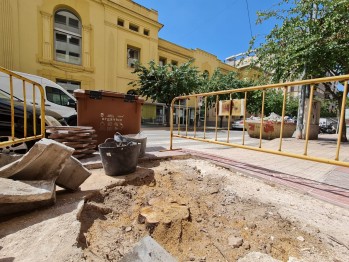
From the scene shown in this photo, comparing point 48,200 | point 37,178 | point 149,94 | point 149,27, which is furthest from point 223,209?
point 149,27

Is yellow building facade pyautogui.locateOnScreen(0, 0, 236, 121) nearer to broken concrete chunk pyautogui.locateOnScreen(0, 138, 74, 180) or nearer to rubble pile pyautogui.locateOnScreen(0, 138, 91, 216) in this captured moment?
rubble pile pyautogui.locateOnScreen(0, 138, 91, 216)

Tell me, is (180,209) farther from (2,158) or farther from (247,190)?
(2,158)

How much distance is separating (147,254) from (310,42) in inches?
358

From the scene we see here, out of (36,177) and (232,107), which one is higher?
(232,107)

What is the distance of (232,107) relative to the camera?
4062 millimetres

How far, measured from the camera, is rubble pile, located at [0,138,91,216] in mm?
1688

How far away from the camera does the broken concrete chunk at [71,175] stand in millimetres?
2291

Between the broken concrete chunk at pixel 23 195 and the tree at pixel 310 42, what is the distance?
8.90 metres

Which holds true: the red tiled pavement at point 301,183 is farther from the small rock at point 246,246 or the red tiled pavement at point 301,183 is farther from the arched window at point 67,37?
the arched window at point 67,37

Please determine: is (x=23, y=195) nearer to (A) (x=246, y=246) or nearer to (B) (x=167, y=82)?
(A) (x=246, y=246)

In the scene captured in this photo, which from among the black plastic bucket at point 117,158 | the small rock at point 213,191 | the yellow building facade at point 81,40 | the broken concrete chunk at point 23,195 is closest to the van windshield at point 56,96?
the black plastic bucket at point 117,158

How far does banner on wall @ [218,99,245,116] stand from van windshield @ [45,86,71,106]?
23.6 ft

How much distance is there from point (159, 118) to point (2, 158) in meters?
20.2

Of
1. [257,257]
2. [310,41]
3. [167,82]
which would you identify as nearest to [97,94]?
[257,257]
